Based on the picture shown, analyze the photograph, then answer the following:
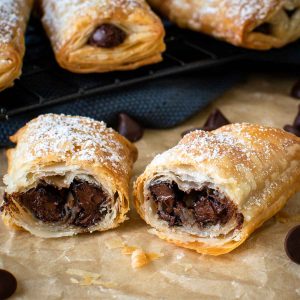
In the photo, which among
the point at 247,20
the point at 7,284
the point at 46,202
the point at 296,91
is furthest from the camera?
the point at 296,91

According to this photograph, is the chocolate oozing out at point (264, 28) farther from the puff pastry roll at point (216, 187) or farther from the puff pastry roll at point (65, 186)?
the puff pastry roll at point (65, 186)

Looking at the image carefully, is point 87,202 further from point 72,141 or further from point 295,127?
point 295,127

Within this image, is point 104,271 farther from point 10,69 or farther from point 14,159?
point 10,69

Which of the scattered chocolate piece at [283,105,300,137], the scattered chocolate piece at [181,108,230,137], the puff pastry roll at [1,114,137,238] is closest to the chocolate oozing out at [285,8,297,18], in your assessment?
the scattered chocolate piece at [283,105,300,137]

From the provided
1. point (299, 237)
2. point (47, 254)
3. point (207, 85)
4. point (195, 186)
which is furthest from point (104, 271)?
point (207, 85)

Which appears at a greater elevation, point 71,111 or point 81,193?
point 81,193

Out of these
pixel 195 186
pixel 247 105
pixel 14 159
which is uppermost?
pixel 195 186

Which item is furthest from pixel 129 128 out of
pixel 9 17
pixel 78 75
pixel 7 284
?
pixel 7 284
